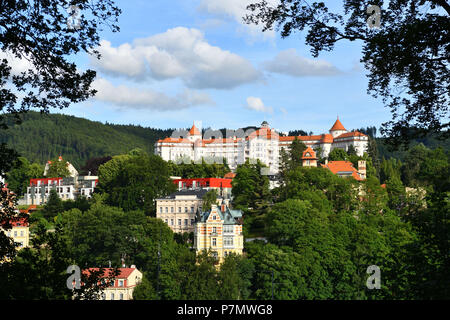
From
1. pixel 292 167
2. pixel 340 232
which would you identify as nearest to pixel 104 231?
pixel 340 232

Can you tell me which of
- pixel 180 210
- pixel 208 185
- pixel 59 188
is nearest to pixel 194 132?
pixel 59 188

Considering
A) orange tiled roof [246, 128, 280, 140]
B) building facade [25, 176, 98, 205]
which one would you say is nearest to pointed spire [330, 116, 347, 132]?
orange tiled roof [246, 128, 280, 140]

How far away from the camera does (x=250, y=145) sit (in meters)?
154

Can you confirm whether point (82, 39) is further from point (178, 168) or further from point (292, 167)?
point (178, 168)

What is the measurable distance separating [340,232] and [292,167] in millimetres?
37546

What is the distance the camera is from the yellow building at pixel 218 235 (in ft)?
211

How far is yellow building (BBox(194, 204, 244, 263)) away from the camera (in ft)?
211

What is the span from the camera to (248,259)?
5981 cm

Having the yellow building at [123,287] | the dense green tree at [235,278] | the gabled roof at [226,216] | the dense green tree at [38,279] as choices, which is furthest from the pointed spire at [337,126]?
the dense green tree at [38,279]

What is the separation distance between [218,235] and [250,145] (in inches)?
3567

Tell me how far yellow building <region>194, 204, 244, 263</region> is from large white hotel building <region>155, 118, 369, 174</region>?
81929 mm

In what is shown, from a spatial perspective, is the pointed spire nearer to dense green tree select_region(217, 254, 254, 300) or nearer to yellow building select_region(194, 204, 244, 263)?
yellow building select_region(194, 204, 244, 263)
